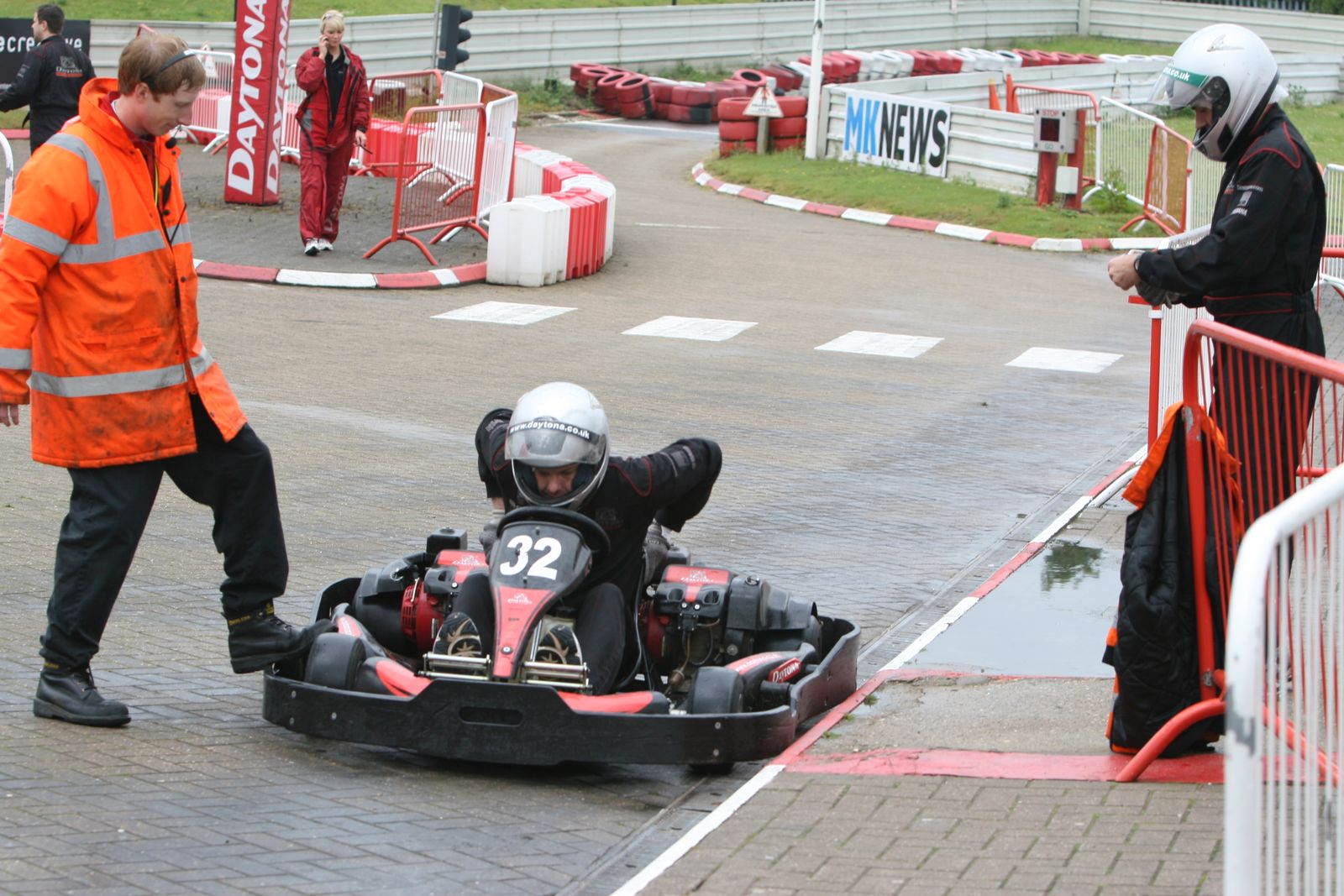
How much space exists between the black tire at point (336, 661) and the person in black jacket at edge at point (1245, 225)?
2.53 m

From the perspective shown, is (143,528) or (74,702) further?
(143,528)

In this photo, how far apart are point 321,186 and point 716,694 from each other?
12274 mm

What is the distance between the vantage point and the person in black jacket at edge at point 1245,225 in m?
5.68

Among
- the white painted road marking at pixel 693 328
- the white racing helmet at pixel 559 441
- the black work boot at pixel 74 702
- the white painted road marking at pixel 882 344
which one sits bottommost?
the white painted road marking at pixel 693 328

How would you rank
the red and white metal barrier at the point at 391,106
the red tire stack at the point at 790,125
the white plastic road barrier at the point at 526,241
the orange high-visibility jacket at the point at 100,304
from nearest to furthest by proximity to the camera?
1. the orange high-visibility jacket at the point at 100,304
2. the white plastic road barrier at the point at 526,241
3. the red and white metal barrier at the point at 391,106
4. the red tire stack at the point at 790,125

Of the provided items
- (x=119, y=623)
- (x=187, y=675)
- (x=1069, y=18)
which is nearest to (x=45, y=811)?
(x=187, y=675)

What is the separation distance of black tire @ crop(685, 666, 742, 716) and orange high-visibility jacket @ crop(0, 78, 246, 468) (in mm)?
1620

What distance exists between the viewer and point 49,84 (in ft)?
55.7

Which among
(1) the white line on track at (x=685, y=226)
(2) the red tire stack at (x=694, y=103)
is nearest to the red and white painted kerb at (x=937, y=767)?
(1) the white line on track at (x=685, y=226)

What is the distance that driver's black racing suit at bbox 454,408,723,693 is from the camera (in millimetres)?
5777

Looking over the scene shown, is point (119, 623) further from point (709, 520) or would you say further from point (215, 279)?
point (215, 279)

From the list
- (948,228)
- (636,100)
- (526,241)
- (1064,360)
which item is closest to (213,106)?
(948,228)

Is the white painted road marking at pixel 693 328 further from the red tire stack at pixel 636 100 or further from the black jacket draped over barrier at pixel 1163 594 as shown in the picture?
the red tire stack at pixel 636 100

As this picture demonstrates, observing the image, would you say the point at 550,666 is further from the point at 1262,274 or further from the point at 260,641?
the point at 1262,274
